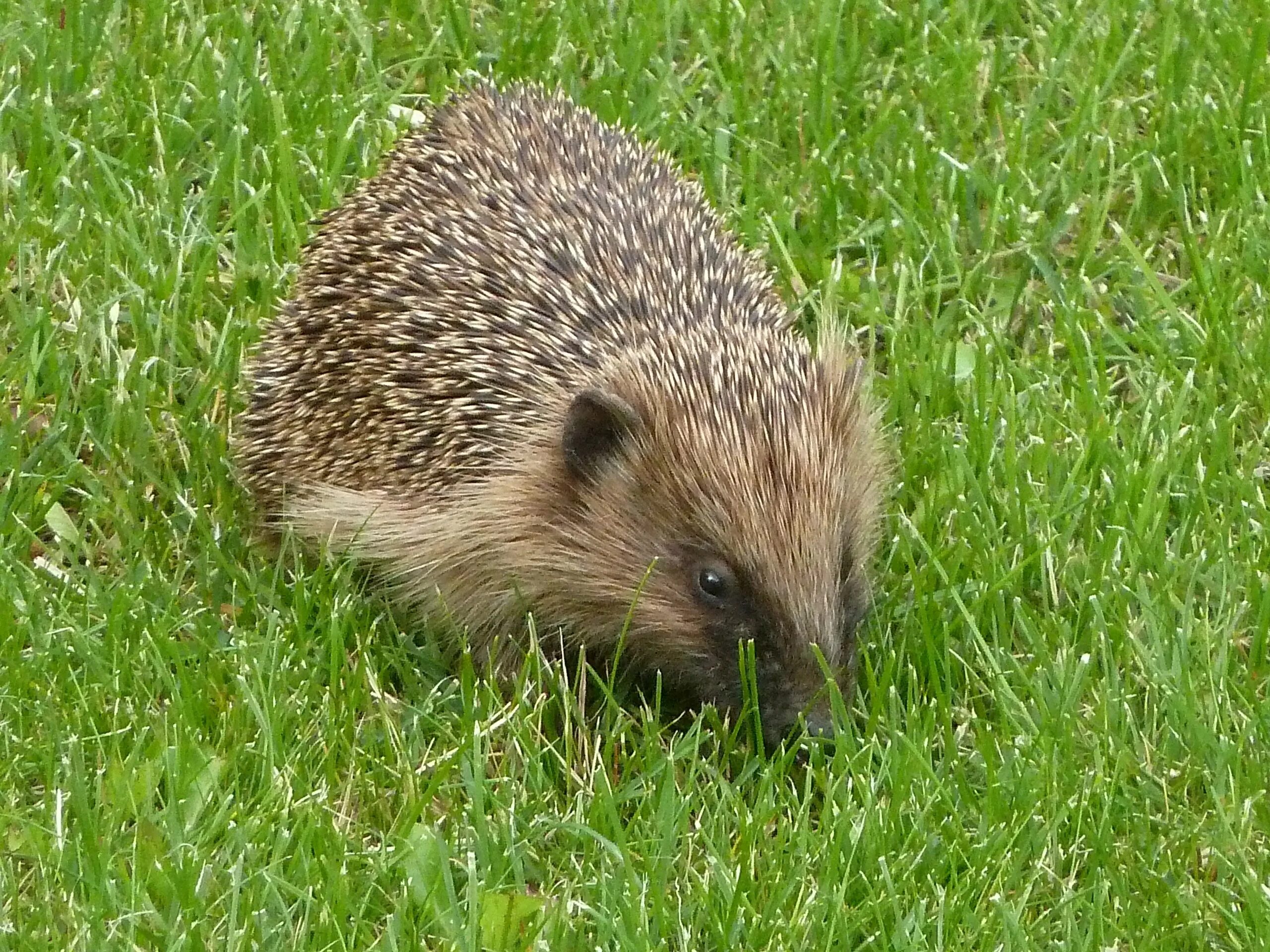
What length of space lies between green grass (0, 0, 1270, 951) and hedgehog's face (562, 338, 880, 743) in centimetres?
19

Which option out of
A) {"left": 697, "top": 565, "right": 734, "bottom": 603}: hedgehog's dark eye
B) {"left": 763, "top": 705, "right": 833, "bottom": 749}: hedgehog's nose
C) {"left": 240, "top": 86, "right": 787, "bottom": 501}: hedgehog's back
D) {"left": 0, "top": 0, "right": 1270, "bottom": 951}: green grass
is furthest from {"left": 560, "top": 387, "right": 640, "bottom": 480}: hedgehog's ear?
{"left": 763, "top": 705, "right": 833, "bottom": 749}: hedgehog's nose

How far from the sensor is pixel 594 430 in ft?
15.4

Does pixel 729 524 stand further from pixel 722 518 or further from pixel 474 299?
pixel 474 299

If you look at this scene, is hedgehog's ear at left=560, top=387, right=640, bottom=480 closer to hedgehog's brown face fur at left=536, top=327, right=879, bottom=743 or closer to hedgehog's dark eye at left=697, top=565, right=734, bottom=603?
hedgehog's brown face fur at left=536, top=327, right=879, bottom=743

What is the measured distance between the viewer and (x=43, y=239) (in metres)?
5.91

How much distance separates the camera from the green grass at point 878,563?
156 inches

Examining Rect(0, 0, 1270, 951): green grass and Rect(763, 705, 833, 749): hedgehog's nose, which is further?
Rect(763, 705, 833, 749): hedgehog's nose

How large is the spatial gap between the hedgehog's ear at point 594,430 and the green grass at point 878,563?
53 cm

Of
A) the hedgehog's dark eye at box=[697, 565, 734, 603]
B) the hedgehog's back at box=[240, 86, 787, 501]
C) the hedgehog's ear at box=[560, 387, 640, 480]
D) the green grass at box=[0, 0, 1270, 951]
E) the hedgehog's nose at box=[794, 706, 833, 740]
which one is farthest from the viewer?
the hedgehog's back at box=[240, 86, 787, 501]

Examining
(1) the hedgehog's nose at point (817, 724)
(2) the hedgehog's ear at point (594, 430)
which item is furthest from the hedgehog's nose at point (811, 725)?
(2) the hedgehog's ear at point (594, 430)

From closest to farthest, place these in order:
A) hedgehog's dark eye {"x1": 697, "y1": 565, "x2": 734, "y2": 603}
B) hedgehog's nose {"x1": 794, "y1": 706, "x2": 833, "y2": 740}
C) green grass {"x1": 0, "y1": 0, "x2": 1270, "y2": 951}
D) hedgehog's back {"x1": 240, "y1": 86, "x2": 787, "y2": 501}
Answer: green grass {"x1": 0, "y1": 0, "x2": 1270, "y2": 951}, hedgehog's nose {"x1": 794, "y1": 706, "x2": 833, "y2": 740}, hedgehog's dark eye {"x1": 697, "y1": 565, "x2": 734, "y2": 603}, hedgehog's back {"x1": 240, "y1": 86, "x2": 787, "y2": 501}

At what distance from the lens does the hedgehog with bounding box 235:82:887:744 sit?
14.8ft

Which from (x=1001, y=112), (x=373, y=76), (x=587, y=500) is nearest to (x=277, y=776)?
(x=587, y=500)

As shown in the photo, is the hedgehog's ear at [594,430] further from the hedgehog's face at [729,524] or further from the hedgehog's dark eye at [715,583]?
the hedgehog's dark eye at [715,583]
